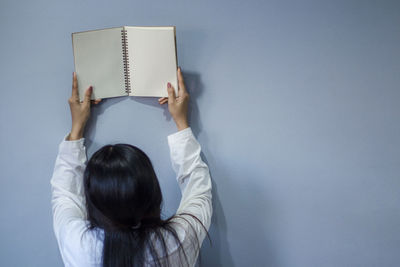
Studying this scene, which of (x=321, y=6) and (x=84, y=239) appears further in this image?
(x=321, y=6)

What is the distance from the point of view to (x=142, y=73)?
29.7 inches

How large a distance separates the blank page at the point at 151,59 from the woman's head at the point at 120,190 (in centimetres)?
26

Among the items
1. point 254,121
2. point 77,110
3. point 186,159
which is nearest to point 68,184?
point 77,110

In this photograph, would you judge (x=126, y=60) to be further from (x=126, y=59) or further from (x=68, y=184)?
(x=68, y=184)

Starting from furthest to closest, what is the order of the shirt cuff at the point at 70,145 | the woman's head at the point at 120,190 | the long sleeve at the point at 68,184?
the shirt cuff at the point at 70,145 < the long sleeve at the point at 68,184 < the woman's head at the point at 120,190

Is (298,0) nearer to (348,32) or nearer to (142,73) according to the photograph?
(348,32)

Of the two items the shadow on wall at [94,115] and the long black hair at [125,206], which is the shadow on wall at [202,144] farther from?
the long black hair at [125,206]

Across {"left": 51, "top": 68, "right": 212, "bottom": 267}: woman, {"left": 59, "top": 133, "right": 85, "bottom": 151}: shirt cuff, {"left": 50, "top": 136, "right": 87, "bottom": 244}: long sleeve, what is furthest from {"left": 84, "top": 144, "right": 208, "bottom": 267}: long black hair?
{"left": 59, "top": 133, "right": 85, "bottom": 151}: shirt cuff

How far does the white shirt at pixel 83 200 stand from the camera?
551mm

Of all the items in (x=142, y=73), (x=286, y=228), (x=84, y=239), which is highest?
(x=142, y=73)

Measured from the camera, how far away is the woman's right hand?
2.48 feet

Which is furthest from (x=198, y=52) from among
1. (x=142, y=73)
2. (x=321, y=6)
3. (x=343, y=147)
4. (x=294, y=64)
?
(x=343, y=147)

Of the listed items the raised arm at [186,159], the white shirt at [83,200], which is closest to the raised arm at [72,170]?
the white shirt at [83,200]

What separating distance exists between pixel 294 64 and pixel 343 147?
0.97 ft
